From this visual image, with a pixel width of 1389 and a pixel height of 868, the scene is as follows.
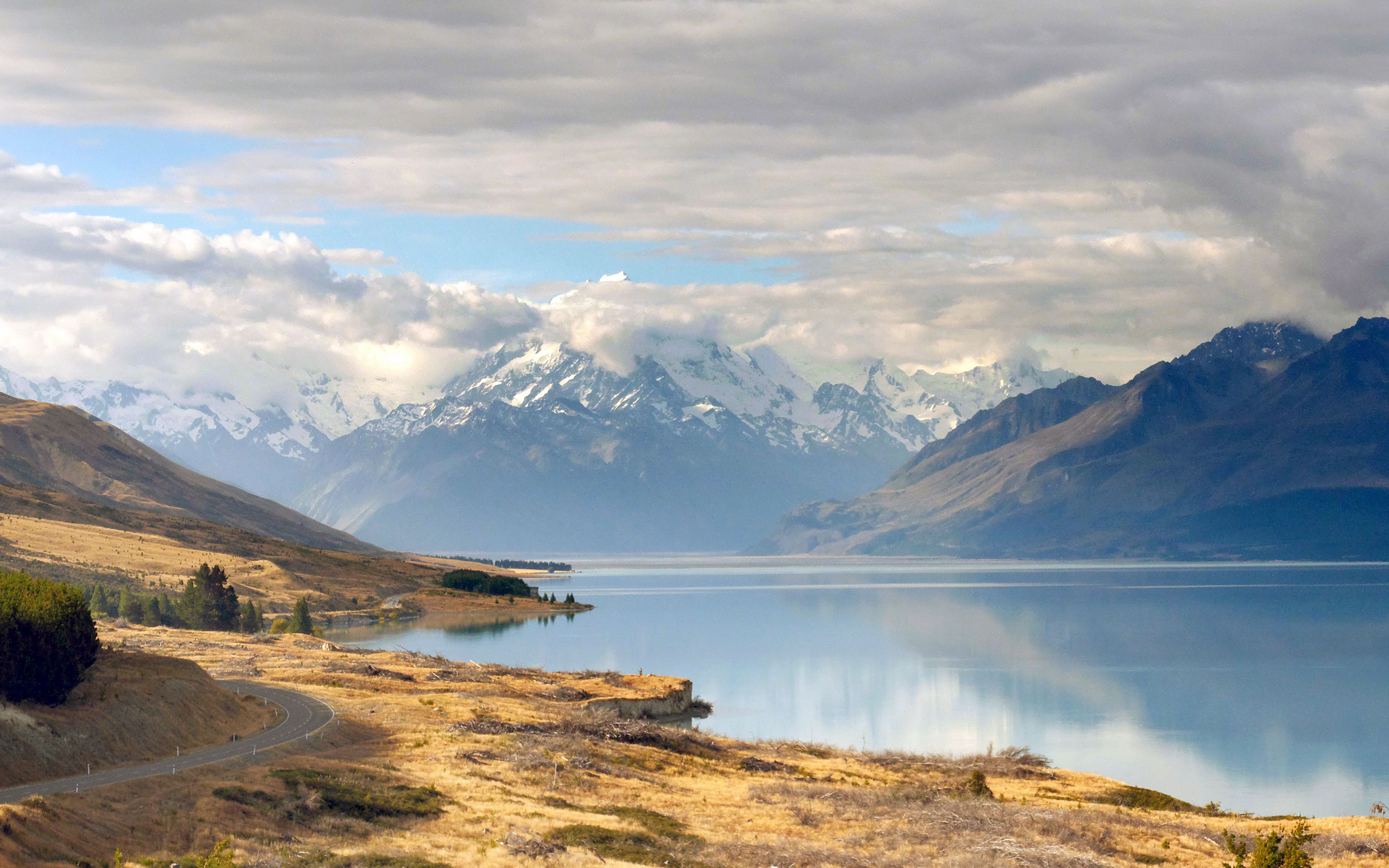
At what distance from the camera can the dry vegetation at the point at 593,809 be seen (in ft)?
124

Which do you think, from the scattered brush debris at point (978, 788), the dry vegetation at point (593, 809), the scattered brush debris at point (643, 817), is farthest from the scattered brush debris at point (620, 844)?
the scattered brush debris at point (978, 788)

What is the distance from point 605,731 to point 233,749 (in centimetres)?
2061

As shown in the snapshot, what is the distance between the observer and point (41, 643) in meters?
47.1

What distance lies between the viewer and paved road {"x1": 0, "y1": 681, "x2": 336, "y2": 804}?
40.6m

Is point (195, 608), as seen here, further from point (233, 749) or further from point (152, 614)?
point (233, 749)

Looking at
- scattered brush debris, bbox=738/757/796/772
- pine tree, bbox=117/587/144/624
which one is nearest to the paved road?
scattered brush debris, bbox=738/757/796/772

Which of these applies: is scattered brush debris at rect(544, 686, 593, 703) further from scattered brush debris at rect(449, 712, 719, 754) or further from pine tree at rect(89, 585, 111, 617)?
pine tree at rect(89, 585, 111, 617)

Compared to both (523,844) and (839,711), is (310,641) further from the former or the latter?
(523,844)

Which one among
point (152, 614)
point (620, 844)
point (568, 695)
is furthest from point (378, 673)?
point (152, 614)

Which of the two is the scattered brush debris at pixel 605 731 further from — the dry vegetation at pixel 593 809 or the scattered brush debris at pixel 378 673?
the scattered brush debris at pixel 378 673

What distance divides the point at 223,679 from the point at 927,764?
127 ft

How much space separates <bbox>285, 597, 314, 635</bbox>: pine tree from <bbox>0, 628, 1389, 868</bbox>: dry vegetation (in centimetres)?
7783

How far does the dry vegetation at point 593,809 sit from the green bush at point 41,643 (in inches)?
319

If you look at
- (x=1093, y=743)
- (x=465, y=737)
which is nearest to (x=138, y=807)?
(x=465, y=737)
